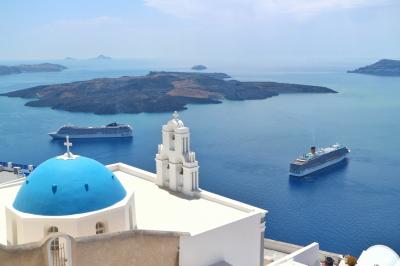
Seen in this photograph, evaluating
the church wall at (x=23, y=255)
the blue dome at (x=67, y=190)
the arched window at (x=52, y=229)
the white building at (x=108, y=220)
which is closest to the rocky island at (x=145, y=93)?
the white building at (x=108, y=220)

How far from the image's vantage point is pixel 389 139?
6650cm

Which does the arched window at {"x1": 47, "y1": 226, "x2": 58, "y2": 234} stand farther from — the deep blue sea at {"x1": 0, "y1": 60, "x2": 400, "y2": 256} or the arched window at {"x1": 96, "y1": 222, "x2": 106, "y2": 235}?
the deep blue sea at {"x1": 0, "y1": 60, "x2": 400, "y2": 256}

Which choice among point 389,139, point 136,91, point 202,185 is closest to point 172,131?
point 202,185

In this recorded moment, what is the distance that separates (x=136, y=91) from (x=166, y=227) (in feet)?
323

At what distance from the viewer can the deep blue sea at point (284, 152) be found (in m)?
35.6

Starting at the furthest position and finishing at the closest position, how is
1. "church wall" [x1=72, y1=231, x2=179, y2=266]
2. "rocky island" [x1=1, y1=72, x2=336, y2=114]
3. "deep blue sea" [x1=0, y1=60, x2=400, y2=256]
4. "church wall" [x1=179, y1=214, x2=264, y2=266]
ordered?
"rocky island" [x1=1, y1=72, x2=336, y2=114]
"deep blue sea" [x1=0, y1=60, x2=400, y2=256]
"church wall" [x1=179, y1=214, x2=264, y2=266]
"church wall" [x1=72, y1=231, x2=179, y2=266]

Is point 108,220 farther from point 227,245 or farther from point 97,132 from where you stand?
point 97,132

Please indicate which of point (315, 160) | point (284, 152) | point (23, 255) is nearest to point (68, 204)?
Result: point (23, 255)

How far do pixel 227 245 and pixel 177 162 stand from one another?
431 centimetres

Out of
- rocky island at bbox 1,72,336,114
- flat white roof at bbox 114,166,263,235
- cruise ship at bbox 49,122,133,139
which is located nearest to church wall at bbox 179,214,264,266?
flat white roof at bbox 114,166,263,235

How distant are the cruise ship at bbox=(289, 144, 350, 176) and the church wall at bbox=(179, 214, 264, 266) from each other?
33.4 metres

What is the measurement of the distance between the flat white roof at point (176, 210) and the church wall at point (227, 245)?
8.3 inches

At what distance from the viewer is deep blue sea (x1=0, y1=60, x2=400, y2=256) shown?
3562 cm

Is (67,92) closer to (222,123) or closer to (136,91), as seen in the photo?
(136,91)
